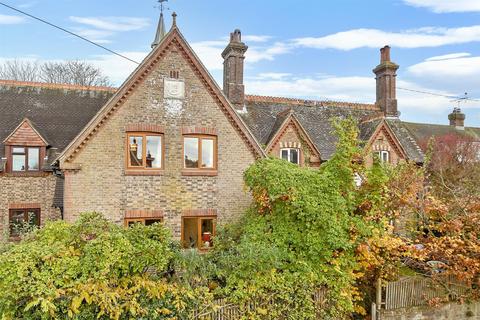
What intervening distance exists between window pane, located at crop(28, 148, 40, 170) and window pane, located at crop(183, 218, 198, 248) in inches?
329

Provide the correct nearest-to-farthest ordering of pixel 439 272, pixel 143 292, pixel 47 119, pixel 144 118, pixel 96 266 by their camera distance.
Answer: pixel 96 266
pixel 143 292
pixel 439 272
pixel 144 118
pixel 47 119

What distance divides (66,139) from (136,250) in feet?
37.4

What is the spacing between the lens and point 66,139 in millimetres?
18891

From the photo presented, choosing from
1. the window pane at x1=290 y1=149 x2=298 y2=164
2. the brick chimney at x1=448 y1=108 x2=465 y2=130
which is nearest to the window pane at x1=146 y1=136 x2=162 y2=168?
the window pane at x1=290 y1=149 x2=298 y2=164

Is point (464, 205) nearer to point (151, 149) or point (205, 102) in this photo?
point (205, 102)

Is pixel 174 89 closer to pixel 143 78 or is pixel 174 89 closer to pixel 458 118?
Result: pixel 143 78

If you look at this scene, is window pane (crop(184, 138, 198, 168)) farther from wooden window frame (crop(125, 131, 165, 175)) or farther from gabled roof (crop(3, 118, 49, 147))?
gabled roof (crop(3, 118, 49, 147))

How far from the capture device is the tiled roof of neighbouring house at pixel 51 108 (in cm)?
1870

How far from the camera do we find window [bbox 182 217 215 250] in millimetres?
16203

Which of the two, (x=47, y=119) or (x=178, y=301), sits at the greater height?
(x=47, y=119)

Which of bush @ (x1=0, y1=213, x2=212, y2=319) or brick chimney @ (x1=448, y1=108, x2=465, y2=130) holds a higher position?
brick chimney @ (x1=448, y1=108, x2=465, y2=130)

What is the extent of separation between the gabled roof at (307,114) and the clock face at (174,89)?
20.1 feet

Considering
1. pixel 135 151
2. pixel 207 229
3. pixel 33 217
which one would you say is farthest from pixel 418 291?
pixel 33 217

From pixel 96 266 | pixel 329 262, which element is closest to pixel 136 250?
pixel 96 266
